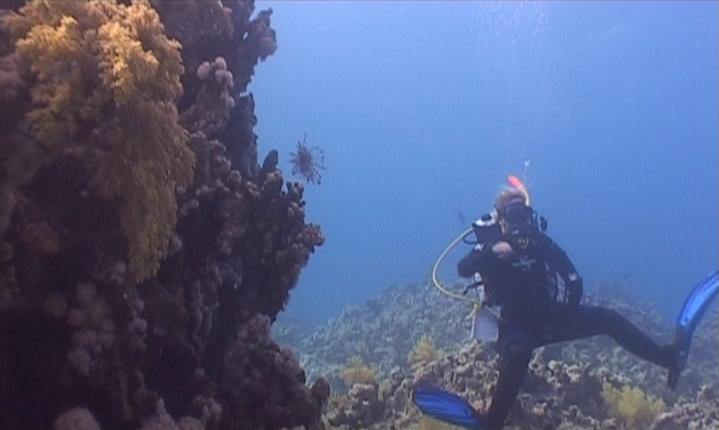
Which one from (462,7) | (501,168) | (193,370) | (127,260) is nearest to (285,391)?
(193,370)

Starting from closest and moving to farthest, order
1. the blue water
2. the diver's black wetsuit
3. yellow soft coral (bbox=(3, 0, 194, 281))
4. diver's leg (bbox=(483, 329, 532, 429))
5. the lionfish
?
yellow soft coral (bbox=(3, 0, 194, 281)) → the lionfish → diver's leg (bbox=(483, 329, 532, 429)) → the diver's black wetsuit → the blue water

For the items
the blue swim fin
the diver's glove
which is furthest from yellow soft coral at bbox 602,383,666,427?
the diver's glove

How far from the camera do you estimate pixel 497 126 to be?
125750 mm

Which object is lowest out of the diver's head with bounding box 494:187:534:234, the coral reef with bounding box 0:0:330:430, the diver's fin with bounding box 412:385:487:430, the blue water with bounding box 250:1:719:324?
the coral reef with bounding box 0:0:330:430

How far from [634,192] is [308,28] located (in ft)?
195

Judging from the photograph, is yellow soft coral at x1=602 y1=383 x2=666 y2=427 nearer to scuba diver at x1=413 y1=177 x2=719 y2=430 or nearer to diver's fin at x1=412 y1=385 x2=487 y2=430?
scuba diver at x1=413 y1=177 x2=719 y2=430

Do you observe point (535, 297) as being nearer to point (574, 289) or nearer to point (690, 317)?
point (574, 289)

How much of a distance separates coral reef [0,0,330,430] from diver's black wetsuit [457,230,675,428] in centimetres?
469

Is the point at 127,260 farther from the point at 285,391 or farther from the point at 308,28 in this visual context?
the point at 308,28

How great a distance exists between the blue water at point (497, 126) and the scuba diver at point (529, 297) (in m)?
24.1

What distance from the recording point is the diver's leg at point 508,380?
Result: 7938 millimetres

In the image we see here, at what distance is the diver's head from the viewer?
9016 mm

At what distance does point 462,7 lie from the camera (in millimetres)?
76875

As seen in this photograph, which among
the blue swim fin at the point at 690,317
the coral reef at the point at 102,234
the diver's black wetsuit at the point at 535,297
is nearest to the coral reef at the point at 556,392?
the blue swim fin at the point at 690,317
